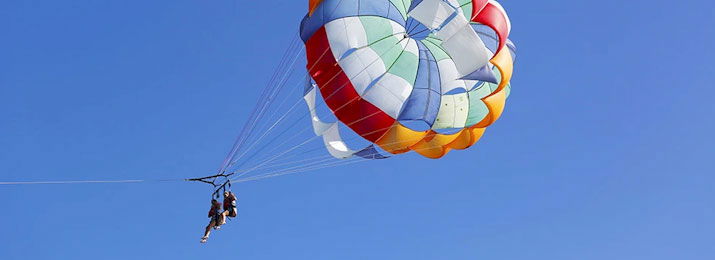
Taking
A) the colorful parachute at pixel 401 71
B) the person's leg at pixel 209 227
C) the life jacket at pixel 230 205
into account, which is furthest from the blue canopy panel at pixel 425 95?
the person's leg at pixel 209 227

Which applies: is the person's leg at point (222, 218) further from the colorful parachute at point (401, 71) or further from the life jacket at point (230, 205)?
the colorful parachute at point (401, 71)

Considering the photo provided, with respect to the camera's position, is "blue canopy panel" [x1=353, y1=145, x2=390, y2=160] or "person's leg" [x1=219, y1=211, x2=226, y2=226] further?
"blue canopy panel" [x1=353, y1=145, x2=390, y2=160]

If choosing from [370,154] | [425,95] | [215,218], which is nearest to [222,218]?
[215,218]

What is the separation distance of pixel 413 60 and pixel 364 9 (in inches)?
54.2

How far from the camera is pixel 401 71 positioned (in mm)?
19594

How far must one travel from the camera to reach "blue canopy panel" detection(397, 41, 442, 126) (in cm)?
1953

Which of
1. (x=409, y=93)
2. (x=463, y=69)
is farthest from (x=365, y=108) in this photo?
(x=463, y=69)

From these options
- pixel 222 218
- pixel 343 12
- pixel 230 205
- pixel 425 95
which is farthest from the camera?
pixel 425 95

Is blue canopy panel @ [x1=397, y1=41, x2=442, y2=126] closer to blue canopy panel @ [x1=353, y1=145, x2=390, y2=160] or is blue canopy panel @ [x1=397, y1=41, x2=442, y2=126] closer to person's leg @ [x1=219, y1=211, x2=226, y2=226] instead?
blue canopy panel @ [x1=353, y1=145, x2=390, y2=160]

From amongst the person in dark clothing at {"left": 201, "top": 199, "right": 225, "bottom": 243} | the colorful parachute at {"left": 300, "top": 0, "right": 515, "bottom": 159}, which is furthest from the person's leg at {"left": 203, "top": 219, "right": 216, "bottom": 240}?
the colorful parachute at {"left": 300, "top": 0, "right": 515, "bottom": 159}

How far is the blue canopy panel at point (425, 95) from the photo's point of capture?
19.5 meters

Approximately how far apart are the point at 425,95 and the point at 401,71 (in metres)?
0.64

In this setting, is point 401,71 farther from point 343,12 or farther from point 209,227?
point 209,227

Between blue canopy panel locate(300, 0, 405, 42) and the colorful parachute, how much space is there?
2cm
